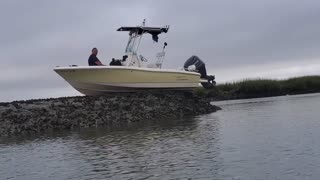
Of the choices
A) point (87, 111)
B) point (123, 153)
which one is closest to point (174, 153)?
point (123, 153)

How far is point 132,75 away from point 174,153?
12.3 m

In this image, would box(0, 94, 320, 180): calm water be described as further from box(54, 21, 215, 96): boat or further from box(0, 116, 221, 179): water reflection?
box(54, 21, 215, 96): boat

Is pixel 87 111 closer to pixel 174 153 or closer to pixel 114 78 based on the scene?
pixel 114 78

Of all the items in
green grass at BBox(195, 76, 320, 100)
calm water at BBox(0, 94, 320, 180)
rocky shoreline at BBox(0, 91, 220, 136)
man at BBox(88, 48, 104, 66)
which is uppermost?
man at BBox(88, 48, 104, 66)

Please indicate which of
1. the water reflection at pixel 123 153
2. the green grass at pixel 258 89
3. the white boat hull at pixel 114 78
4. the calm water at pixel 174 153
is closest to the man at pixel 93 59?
the white boat hull at pixel 114 78

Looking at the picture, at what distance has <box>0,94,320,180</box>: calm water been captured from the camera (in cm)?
992

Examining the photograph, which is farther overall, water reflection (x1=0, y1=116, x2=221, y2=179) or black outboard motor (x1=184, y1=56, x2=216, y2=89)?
black outboard motor (x1=184, y1=56, x2=216, y2=89)

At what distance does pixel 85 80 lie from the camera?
23.2 meters

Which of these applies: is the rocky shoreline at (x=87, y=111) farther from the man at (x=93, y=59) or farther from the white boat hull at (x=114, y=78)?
the man at (x=93, y=59)

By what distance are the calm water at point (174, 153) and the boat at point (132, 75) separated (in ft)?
16.9

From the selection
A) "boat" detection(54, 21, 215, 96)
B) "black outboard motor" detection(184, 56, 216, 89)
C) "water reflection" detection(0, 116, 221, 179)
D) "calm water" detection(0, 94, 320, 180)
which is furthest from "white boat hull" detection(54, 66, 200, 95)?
"calm water" detection(0, 94, 320, 180)

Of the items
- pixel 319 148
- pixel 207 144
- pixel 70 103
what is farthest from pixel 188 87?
pixel 319 148

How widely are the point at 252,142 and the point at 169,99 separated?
1178 centimetres

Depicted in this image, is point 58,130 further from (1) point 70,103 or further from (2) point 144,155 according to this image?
(2) point 144,155
